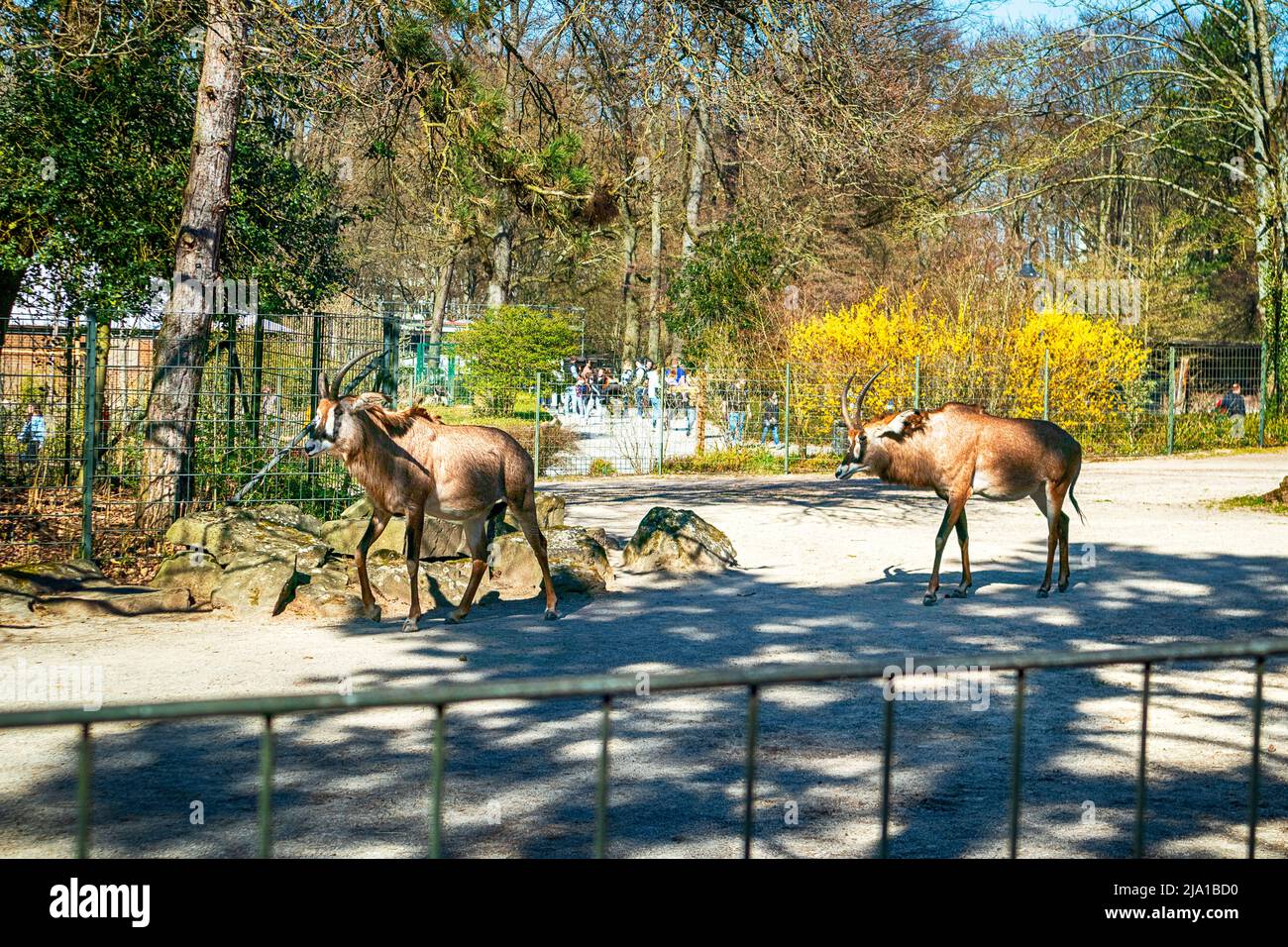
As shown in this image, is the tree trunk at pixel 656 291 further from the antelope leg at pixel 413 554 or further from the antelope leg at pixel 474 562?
the antelope leg at pixel 413 554

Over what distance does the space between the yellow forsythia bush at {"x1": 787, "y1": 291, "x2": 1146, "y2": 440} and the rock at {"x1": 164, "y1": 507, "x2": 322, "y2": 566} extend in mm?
15140

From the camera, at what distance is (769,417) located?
26.8m

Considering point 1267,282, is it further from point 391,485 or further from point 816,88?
point 391,485

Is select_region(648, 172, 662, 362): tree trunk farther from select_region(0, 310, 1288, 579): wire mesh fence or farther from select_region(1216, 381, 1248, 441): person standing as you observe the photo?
select_region(1216, 381, 1248, 441): person standing

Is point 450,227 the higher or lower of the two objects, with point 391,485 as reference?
higher

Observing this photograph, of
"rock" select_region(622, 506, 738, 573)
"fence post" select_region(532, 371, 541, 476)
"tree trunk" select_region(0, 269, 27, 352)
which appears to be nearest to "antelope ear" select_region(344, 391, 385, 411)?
"rock" select_region(622, 506, 738, 573)

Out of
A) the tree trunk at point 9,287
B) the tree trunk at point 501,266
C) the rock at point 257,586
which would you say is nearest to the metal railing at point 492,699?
the rock at point 257,586

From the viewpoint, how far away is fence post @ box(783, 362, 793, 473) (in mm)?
25234

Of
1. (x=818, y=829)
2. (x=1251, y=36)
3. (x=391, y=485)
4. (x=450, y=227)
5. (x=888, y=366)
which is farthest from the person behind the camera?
(x=1251, y=36)

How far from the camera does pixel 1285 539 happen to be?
50.2 feet

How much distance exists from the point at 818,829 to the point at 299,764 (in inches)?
104
